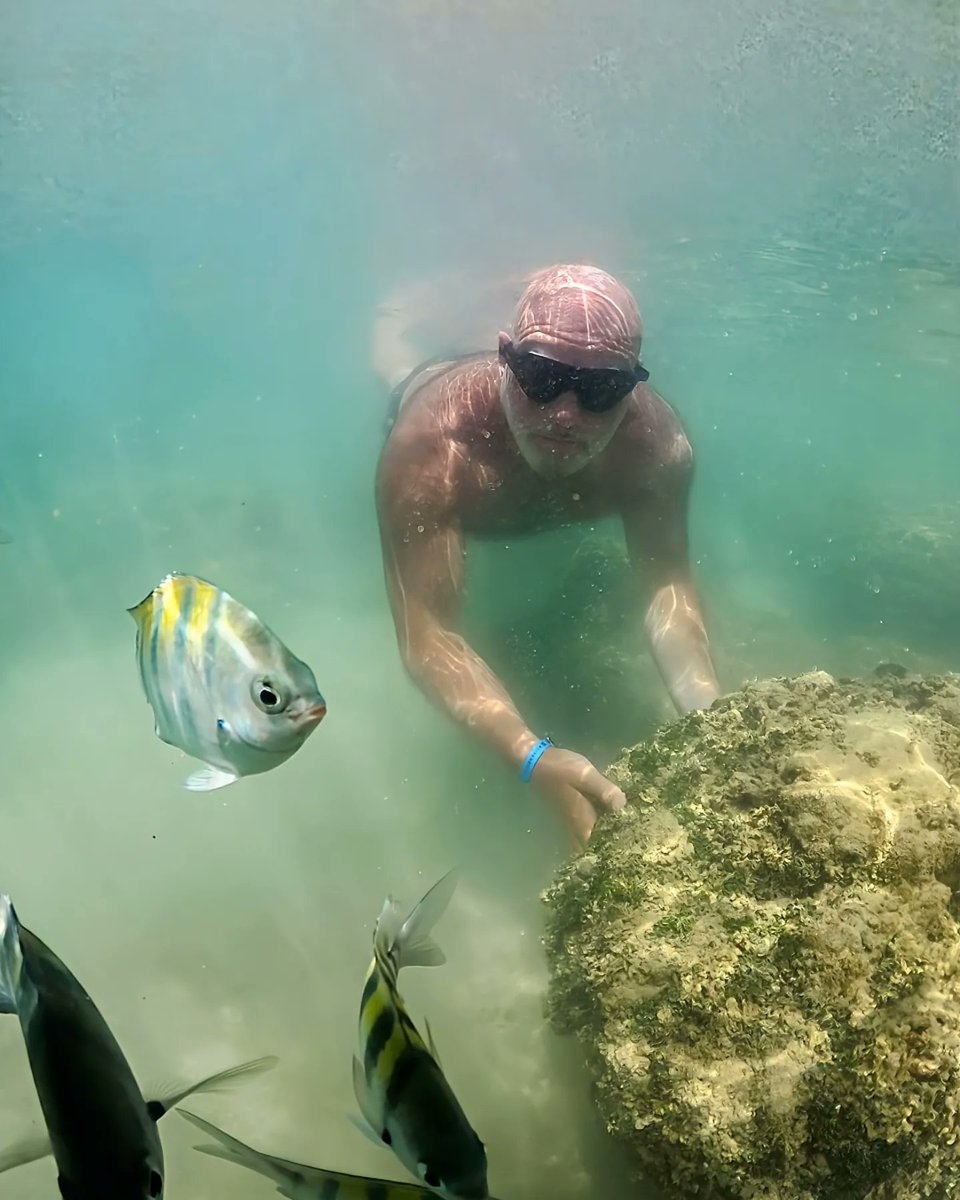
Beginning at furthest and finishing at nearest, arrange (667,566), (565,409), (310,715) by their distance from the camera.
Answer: (667,566), (565,409), (310,715)

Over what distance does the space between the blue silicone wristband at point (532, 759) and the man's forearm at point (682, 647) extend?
1.24 metres

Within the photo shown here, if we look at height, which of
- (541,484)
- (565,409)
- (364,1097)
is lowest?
(541,484)

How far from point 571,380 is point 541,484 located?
3.47 feet

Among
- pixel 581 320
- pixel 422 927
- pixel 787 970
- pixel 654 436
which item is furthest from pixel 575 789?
pixel 654 436

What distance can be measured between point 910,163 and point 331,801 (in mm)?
14523

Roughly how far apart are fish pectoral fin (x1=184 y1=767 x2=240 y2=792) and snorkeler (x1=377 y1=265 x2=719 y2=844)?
7.16 ft

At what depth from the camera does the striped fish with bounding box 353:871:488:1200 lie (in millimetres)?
1368

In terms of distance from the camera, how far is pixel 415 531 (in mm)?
5012

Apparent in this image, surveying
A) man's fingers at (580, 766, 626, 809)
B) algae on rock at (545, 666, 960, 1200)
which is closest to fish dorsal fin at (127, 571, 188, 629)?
algae on rock at (545, 666, 960, 1200)

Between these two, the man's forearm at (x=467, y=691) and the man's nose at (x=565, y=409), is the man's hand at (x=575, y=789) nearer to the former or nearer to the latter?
the man's forearm at (x=467, y=691)

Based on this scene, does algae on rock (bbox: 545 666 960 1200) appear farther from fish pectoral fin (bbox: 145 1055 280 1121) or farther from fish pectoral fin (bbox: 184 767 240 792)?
fish pectoral fin (bbox: 184 767 240 792)

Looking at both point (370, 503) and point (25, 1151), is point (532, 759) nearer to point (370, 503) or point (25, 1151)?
point (25, 1151)

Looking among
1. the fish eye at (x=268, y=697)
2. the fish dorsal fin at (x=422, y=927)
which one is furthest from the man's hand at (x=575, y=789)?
the fish eye at (x=268, y=697)

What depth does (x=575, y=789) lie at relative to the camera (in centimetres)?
378
